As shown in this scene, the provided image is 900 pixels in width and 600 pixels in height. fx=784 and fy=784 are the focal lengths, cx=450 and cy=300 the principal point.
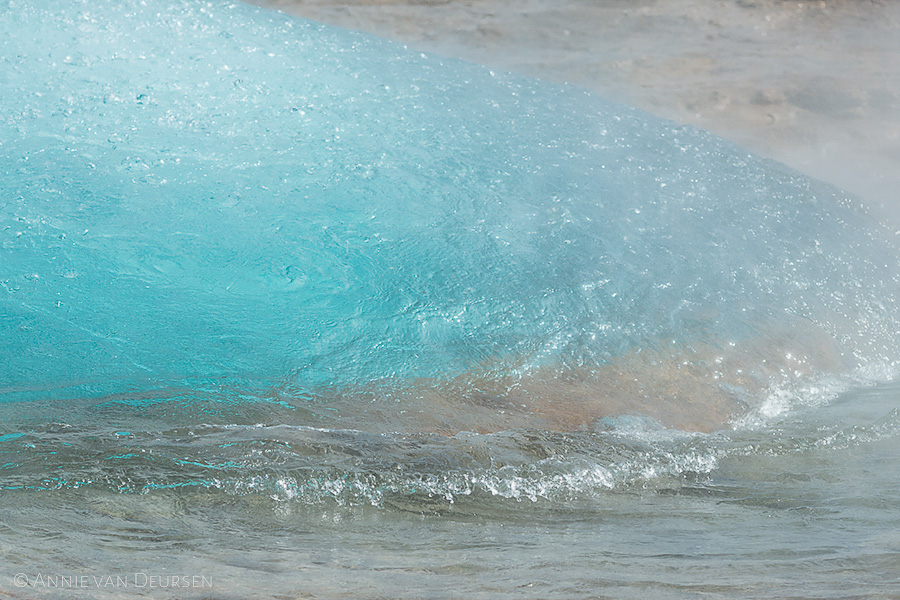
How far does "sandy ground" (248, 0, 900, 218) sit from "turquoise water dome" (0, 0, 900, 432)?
89cm

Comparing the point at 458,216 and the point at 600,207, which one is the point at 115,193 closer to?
the point at 458,216

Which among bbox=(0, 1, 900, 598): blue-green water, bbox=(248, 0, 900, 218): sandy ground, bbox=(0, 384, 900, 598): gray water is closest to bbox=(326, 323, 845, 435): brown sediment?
bbox=(0, 1, 900, 598): blue-green water

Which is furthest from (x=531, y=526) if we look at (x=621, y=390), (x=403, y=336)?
(x=403, y=336)

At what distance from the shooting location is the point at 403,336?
3.17 metres

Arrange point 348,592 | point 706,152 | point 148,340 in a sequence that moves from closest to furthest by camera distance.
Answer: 1. point 348,592
2. point 148,340
3. point 706,152

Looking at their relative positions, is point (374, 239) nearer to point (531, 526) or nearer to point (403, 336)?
point (403, 336)

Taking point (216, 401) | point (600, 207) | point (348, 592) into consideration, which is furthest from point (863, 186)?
point (348, 592)

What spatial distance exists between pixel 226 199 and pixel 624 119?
2.68 m

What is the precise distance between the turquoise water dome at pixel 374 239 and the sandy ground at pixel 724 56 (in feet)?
2.93

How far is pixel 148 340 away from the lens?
3.00 meters

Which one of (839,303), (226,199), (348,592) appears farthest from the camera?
(226,199)

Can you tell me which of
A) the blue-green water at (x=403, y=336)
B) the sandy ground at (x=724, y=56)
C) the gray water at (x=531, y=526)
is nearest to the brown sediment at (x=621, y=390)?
the blue-green water at (x=403, y=336)

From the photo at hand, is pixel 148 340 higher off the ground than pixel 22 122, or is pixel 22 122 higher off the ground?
pixel 22 122

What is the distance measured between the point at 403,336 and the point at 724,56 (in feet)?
16.8
